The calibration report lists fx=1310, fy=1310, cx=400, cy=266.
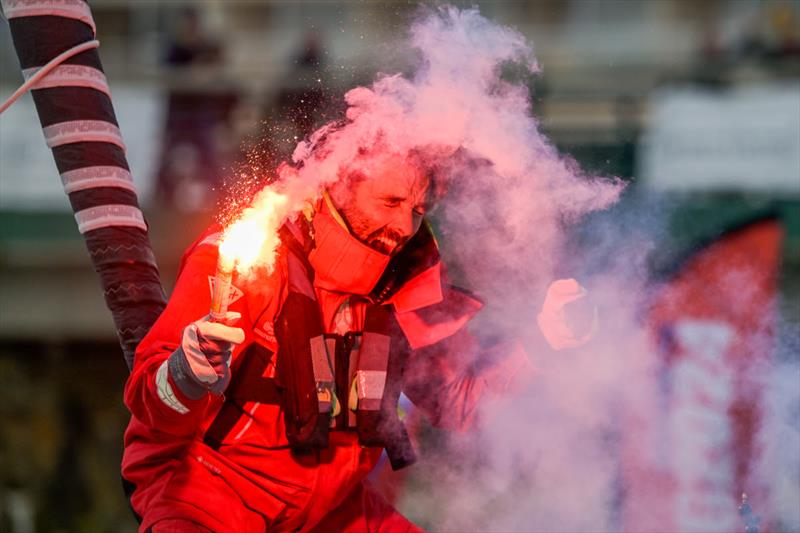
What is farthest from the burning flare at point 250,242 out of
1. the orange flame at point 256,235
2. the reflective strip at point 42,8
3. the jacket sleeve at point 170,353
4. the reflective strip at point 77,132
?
the reflective strip at point 42,8

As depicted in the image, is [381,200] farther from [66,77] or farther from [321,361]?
[66,77]

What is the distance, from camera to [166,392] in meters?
2.84

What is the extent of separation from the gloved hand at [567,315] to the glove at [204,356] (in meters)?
0.92

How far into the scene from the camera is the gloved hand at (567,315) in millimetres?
3279

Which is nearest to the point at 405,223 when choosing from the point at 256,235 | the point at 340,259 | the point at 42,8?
the point at 340,259

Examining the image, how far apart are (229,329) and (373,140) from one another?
0.70 meters

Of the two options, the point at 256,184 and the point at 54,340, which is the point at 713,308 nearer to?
the point at 256,184

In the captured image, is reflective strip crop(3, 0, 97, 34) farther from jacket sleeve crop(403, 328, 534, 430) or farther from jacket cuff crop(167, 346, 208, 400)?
jacket sleeve crop(403, 328, 534, 430)

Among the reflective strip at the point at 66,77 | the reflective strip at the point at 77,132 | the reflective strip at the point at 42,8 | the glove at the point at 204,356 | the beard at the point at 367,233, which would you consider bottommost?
the glove at the point at 204,356

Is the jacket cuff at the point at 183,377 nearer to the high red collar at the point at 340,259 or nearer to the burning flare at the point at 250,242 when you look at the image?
the burning flare at the point at 250,242

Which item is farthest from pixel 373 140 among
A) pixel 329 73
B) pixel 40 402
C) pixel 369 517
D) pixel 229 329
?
pixel 40 402

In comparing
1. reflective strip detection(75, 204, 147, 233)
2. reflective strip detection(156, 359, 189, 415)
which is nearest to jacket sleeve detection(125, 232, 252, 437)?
reflective strip detection(156, 359, 189, 415)

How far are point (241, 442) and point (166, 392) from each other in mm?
364

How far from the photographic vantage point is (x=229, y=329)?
8.71 feet
